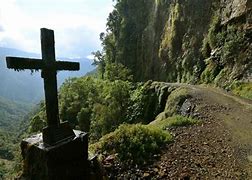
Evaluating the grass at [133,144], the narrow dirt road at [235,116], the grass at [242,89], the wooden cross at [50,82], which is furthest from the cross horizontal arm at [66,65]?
the grass at [242,89]

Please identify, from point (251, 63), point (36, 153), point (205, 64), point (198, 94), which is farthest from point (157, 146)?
point (205, 64)

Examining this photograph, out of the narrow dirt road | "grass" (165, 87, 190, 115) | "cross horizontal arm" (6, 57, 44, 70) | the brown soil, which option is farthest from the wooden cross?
"grass" (165, 87, 190, 115)

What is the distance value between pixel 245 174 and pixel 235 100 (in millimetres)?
7743

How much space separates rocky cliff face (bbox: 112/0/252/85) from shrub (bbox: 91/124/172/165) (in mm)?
12090

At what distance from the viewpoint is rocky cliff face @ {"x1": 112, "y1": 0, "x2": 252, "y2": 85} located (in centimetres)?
2164

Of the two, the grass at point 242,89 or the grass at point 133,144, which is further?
the grass at point 242,89

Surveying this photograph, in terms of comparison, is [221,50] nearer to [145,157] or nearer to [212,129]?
[212,129]

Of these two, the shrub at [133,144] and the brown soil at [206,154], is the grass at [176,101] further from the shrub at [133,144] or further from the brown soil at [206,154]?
the shrub at [133,144]

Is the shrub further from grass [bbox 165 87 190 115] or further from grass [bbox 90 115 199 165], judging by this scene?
grass [bbox 165 87 190 115]

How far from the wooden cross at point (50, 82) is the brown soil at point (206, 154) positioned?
10.2ft

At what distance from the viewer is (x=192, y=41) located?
108ft

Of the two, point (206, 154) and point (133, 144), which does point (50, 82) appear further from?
point (206, 154)

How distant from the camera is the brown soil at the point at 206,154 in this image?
745cm

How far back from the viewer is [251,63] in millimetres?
19438
